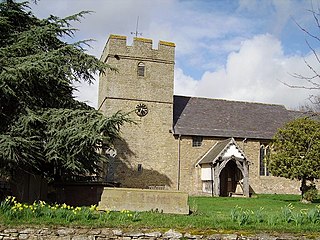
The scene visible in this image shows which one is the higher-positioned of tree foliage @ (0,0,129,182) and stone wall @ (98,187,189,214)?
tree foliage @ (0,0,129,182)

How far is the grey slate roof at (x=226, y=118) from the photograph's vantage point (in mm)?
33000

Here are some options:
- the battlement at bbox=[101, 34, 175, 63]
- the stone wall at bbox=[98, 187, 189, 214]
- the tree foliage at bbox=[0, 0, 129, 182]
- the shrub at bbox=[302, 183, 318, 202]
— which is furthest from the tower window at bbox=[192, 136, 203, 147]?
the stone wall at bbox=[98, 187, 189, 214]

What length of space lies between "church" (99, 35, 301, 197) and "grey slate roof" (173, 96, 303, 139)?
90 millimetres

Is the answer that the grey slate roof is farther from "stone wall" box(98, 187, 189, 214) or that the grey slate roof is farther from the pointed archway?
"stone wall" box(98, 187, 189, 214)

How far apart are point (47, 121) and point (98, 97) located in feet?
67.9

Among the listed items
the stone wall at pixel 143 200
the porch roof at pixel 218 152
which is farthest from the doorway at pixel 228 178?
the stone wall at pixel 143 200

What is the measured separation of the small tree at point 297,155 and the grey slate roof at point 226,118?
6.78m

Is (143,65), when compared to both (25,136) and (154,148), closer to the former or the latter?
(154,148)

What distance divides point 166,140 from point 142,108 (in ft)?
9.89

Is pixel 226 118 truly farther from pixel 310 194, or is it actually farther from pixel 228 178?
pixel 310 194

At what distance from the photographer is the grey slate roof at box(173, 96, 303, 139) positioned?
33000mm

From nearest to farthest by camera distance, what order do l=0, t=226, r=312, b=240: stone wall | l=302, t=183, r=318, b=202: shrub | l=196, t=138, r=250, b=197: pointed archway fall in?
l=0, t=226, r=312, b=240: stone wall < l=302, t=183, r=318, b=202: shrub < l=196, t=138, r=250, b=197: pointed archway

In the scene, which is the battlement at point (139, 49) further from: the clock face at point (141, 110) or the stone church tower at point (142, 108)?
the clock face at point (141, 110)

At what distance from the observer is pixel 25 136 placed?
50.1ft
